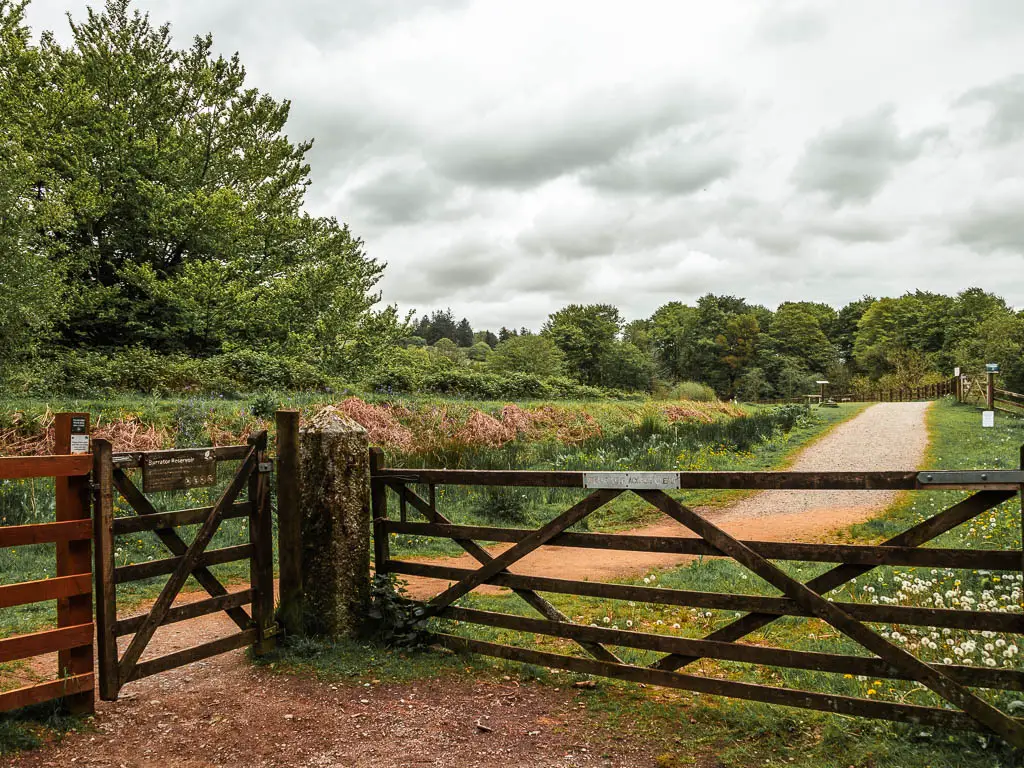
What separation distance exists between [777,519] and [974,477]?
27.8ft

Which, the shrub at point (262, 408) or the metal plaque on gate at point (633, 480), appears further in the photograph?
the shrub at point (262, 408)

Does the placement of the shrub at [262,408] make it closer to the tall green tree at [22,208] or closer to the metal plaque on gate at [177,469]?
the tall green tree at [22,208]

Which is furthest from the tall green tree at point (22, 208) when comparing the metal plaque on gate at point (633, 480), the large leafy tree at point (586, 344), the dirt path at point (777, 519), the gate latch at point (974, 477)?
the large leafy tree at point (586, 344)

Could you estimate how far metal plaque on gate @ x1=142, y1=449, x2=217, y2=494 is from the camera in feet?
15.4

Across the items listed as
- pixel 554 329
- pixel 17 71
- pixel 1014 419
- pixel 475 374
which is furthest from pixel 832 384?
pixel 17 71

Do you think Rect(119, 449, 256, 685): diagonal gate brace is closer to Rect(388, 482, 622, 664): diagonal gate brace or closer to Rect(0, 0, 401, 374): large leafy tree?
Rect(388, 482, 622, 664): diagonal gate brace

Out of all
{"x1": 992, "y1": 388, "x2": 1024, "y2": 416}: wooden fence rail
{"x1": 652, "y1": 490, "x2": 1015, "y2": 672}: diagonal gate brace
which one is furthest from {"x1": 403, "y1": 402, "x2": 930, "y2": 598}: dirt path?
{"x1": 992, "y1": 388, "x2": 1024, "y2": 416}: wooden fence rail

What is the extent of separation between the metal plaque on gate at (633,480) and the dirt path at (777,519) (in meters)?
3.62

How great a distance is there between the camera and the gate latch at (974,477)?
3.47 metres

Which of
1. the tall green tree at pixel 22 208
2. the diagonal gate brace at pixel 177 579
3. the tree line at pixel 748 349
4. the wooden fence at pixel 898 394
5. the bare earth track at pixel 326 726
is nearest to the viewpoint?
the bare earth track at pixel 326 726

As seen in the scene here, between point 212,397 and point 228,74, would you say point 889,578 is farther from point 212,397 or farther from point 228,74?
point 228,74

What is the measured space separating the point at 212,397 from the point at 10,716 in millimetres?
14327

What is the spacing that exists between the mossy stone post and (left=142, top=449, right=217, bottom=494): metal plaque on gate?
70 centimetres

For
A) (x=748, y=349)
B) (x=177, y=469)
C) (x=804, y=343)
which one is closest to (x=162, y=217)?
(x=177, y=469)
